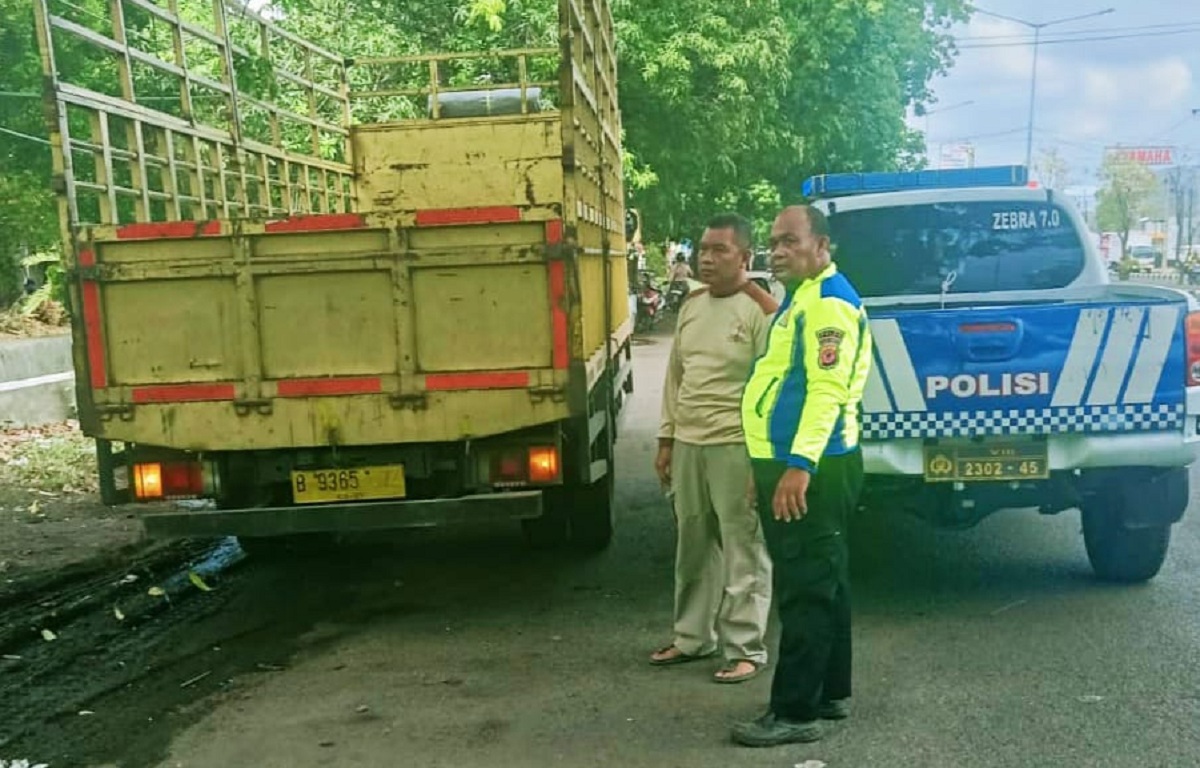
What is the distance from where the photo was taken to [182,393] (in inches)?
215

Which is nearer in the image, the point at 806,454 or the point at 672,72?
the point at 806,454

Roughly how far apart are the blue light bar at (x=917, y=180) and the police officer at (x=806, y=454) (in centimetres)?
328

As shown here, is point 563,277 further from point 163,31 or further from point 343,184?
point 163,31

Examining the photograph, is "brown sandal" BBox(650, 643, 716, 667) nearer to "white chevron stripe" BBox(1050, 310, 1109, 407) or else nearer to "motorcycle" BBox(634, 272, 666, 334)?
"white chevron stripe" BBox(1050, 310, 1109, 407)

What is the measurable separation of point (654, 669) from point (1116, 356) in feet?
7.67

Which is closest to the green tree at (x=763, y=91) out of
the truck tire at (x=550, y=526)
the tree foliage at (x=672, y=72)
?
the tree foliage at (x=672, y=72)

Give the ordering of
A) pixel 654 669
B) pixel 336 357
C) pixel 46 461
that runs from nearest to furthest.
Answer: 1. pixel 654 669
2. pixel 336 357
3. pixel 46 461

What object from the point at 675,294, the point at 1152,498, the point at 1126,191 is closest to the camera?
the point at 1152,498

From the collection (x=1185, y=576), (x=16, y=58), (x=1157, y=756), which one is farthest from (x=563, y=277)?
(x=16, y=58)

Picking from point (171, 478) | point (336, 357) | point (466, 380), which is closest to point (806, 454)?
point (466, 380)

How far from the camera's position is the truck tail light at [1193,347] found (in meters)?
5.46

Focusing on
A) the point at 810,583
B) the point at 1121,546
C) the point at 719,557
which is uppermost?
the point at 810,583

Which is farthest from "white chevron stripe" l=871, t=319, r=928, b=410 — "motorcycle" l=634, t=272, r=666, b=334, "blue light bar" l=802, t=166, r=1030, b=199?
"motorcycle" l=634, t=272, r=666, b=334

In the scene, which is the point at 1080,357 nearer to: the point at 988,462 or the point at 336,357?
the point at 988,462
